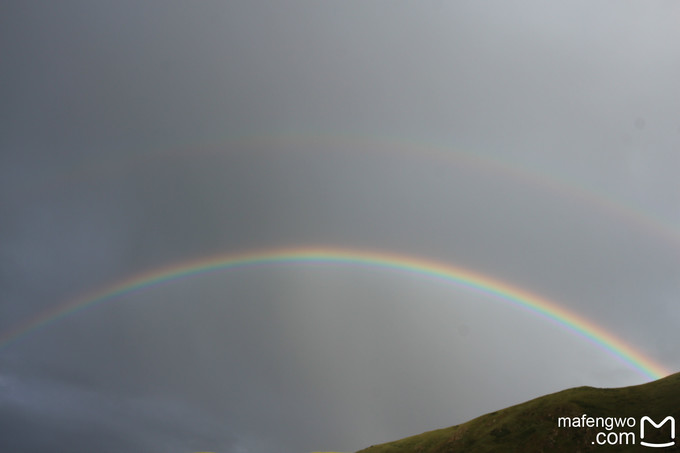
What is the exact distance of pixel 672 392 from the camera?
6975 cm

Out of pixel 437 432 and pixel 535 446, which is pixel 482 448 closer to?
pixel 535 446

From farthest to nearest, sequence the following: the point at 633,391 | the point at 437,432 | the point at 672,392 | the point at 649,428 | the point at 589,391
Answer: the point at 437,432, the point at 589,391, the point at 633,391, the point at 672,392, the point at 649,428

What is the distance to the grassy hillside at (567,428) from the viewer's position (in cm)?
6488

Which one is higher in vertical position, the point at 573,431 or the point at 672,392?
the point at 672,392

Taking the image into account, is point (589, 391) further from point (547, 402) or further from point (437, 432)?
point (437, 432)

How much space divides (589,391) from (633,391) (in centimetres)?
694

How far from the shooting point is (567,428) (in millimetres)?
71812

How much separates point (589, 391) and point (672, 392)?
1351cm

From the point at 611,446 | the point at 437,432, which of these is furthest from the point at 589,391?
the point at 437,432

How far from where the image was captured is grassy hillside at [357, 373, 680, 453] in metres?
64.9

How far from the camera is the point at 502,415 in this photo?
86.7 metres

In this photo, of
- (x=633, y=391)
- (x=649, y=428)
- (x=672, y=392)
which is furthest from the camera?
(x=633, y=391)

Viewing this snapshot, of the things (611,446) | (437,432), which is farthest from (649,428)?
(437,432)

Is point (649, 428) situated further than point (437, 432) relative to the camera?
No
